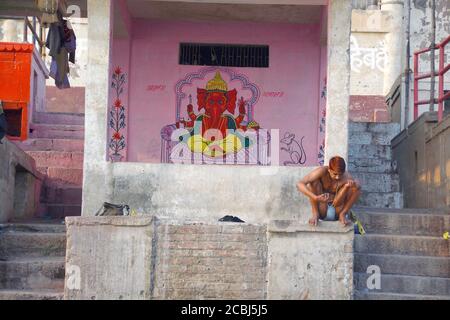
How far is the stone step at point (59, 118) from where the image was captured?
46.4 feet

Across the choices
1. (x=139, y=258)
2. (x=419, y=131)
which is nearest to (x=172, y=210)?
(x=139, y=258)

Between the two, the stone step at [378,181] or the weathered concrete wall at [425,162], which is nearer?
the weathered concrete wall at [425,162]

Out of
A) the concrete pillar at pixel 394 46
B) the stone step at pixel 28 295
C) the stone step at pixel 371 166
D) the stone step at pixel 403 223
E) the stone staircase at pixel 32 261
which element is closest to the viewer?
the stone step at pixel 28 295

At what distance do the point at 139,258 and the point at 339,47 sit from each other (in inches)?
136

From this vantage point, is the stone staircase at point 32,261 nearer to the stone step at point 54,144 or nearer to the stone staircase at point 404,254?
the stone step at point 54,144

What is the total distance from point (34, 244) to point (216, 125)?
3629mm

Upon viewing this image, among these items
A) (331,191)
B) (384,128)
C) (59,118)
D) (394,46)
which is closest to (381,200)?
(384,128)

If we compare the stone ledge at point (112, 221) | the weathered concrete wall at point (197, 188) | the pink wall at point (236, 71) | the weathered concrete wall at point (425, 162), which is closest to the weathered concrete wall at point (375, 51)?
the weathered concrete wall at point (425, 162)

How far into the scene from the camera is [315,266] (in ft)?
28.1

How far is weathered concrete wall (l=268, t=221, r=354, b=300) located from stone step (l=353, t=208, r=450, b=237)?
64.7 inches

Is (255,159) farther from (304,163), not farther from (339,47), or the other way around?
(339,47)

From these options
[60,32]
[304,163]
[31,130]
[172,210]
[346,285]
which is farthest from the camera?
[31,130]

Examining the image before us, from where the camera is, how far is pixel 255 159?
11898 millimetres

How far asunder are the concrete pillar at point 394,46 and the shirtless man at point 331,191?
997 centimetres
